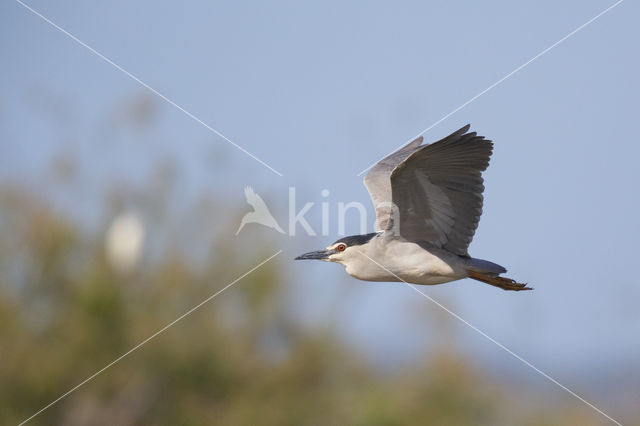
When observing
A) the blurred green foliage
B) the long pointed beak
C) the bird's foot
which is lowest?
the blurred green foliage

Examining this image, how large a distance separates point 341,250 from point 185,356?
9.64 meters

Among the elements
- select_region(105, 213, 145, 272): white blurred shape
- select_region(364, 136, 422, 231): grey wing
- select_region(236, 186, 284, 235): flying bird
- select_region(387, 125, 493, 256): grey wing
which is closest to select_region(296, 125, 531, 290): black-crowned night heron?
select_region(387, 125, 493, 256): grey wing

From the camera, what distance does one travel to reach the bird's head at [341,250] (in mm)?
5551

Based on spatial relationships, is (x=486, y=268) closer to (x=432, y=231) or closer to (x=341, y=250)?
(x=432, y=231)

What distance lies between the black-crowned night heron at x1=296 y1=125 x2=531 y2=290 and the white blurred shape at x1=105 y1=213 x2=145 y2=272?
7.79m

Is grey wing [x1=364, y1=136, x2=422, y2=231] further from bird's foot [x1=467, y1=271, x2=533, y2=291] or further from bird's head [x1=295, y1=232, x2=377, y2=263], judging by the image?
bird's foot [x1=467, y1=271, x2=533, y2=291]

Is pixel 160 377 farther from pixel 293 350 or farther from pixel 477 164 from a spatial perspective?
pixel 477 164

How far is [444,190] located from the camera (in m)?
5.30

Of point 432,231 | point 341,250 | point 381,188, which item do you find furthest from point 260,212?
point 432,231

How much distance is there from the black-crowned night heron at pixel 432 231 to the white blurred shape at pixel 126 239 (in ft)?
25.6

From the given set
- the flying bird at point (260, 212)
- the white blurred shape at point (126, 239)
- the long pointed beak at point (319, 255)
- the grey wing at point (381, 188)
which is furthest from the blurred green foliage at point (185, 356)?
the long pointed beak at point (319, 255)

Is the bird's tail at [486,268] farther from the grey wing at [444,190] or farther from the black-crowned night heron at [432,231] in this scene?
the grey wing at [444,190]

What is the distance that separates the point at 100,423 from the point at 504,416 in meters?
6.26

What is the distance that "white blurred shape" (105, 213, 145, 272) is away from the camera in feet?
42.4
